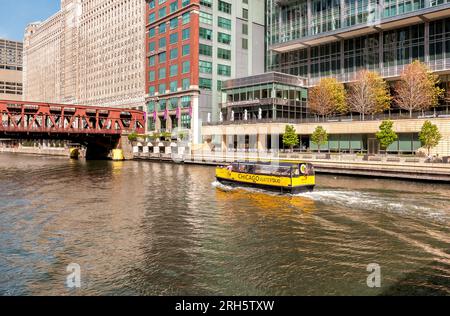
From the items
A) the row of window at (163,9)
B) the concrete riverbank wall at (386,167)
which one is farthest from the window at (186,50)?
the concrete riverbank wall at (386,167)

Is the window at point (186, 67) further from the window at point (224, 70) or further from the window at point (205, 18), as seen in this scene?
the window at point (205, 18)

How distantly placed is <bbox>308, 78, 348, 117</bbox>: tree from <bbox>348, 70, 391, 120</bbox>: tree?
17.9 feet

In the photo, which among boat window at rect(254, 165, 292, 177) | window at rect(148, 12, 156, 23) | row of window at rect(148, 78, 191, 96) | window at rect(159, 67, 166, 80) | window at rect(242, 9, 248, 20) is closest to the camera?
boat window at rect(254, 165, 292, 177)

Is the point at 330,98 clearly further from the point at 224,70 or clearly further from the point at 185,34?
the point at 185,34

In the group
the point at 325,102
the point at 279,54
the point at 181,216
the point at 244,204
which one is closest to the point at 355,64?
the point at 325,102

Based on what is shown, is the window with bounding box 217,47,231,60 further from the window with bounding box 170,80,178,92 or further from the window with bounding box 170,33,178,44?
the window with bounding box 170,80,178,92

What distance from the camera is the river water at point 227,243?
15453 millimetres

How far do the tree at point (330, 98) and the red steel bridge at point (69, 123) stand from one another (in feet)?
158

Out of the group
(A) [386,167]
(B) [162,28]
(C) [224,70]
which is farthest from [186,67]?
(A) [386,167]

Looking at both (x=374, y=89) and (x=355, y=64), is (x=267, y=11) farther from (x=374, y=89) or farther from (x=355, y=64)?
(x=374, y=89)

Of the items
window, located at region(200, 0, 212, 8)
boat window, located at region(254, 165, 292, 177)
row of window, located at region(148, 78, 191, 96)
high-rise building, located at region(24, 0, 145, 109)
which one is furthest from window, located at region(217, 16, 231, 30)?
boat window, located at region(254, 165, 292, 177)

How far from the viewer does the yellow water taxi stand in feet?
121

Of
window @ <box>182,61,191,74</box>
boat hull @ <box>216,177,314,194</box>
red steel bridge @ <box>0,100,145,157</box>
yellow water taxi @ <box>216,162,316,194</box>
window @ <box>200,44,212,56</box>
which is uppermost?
window @ <box>200,44,212,56</box>
